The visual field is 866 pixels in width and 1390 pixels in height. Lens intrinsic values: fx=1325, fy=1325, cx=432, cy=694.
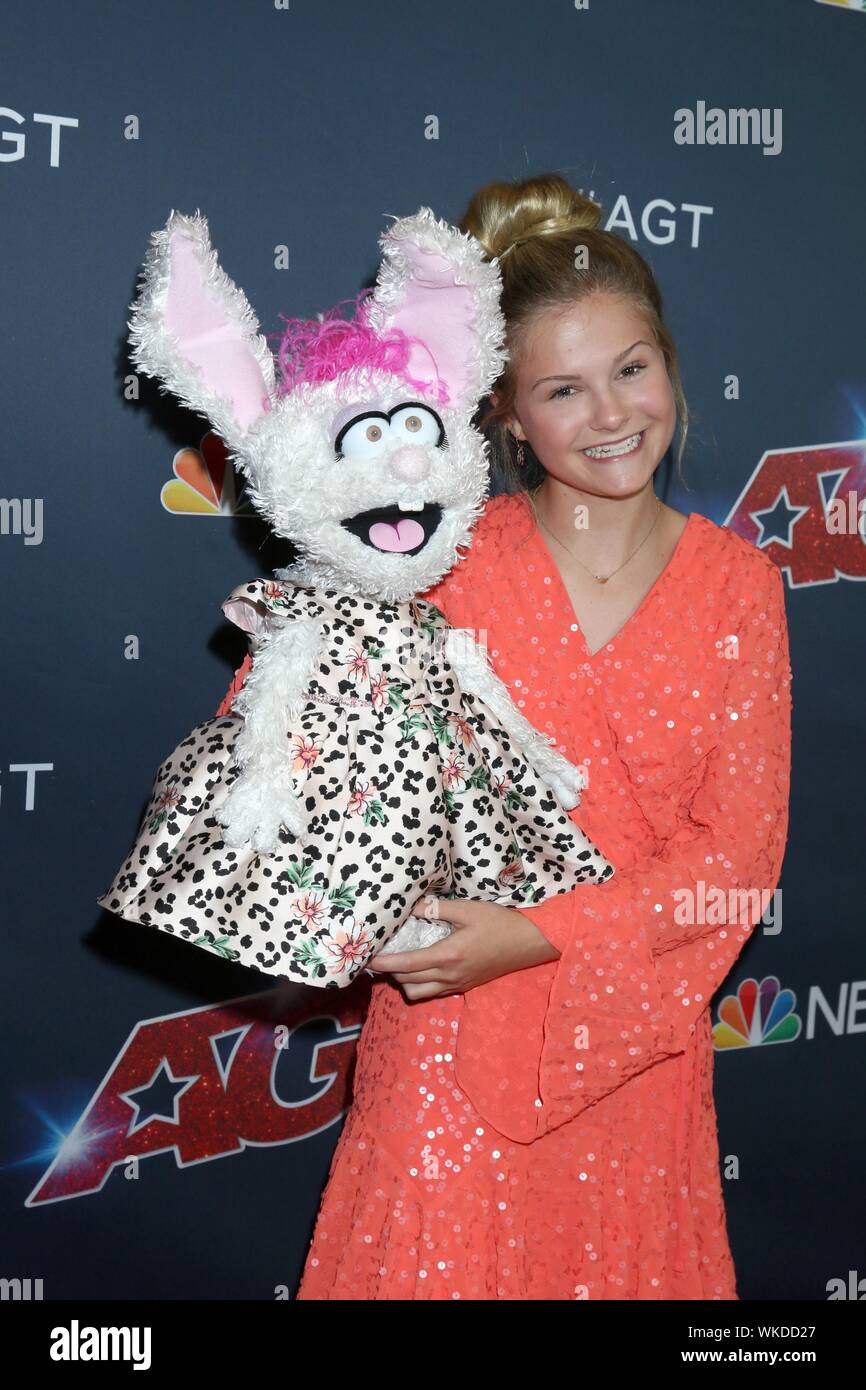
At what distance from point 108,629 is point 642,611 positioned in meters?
0.58

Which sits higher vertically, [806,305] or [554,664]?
[806,305]

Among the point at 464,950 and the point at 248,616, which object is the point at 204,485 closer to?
the point at 248,616

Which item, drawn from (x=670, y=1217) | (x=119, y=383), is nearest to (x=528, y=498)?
(x=119, y=383)

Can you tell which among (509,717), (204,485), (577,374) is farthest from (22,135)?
(509,717)

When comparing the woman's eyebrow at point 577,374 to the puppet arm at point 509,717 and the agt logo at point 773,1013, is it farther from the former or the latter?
the agt logo at point 773,1013

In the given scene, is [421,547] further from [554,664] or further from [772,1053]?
[772,1053]

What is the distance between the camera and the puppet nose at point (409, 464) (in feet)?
3.27

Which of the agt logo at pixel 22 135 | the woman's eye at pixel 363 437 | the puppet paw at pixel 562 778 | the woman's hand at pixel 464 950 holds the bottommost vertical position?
the woman's hand at pixel 464 950

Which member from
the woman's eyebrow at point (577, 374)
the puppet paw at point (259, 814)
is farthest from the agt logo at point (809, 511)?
the puppet paw at point (259, 814)

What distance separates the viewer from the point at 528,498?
1.29m

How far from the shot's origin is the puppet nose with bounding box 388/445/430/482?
100 cm

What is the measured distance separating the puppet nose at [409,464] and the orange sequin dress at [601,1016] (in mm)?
222

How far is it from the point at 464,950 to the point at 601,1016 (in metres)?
0.14
